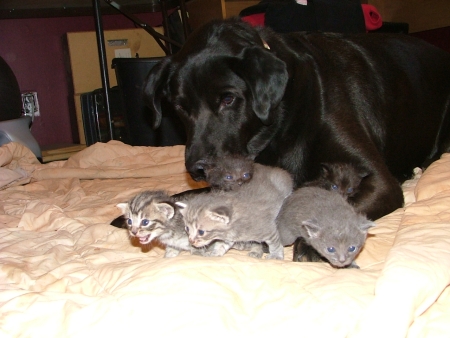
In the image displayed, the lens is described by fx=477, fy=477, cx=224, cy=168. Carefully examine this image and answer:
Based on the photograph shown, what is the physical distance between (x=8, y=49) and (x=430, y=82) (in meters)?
5.19

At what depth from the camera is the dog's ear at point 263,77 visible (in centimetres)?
213

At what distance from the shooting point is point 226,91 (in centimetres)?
222

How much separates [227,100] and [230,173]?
41 centimetres

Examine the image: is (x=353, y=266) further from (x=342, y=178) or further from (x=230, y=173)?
(x=230, y=173)

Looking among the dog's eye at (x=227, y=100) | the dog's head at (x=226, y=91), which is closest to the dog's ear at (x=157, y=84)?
the dog's head at (x=226, y=91)

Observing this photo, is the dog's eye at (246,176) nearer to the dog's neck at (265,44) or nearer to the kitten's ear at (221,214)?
the kitten's ear at (221,214)

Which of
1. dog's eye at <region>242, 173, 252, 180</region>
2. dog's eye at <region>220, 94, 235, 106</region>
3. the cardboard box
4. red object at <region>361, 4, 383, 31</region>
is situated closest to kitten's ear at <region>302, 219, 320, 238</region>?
dog's eye at <region>242, 173, 252, 180</region>

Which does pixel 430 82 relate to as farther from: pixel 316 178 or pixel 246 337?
pixel 246 337

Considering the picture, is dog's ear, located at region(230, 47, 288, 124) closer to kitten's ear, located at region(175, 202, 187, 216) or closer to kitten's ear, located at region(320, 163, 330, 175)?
kitten's ear, located at region(320, 163, 330, 175)

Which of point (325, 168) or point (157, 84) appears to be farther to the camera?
point (157, 84)

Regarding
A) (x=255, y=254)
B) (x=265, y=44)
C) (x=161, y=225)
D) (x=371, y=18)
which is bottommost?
(x=255, y=254)

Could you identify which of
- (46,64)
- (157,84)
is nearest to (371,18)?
(157,84)

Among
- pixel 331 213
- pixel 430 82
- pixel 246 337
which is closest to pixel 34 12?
pixel 430 82

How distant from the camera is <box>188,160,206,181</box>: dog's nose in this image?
7.10ft
